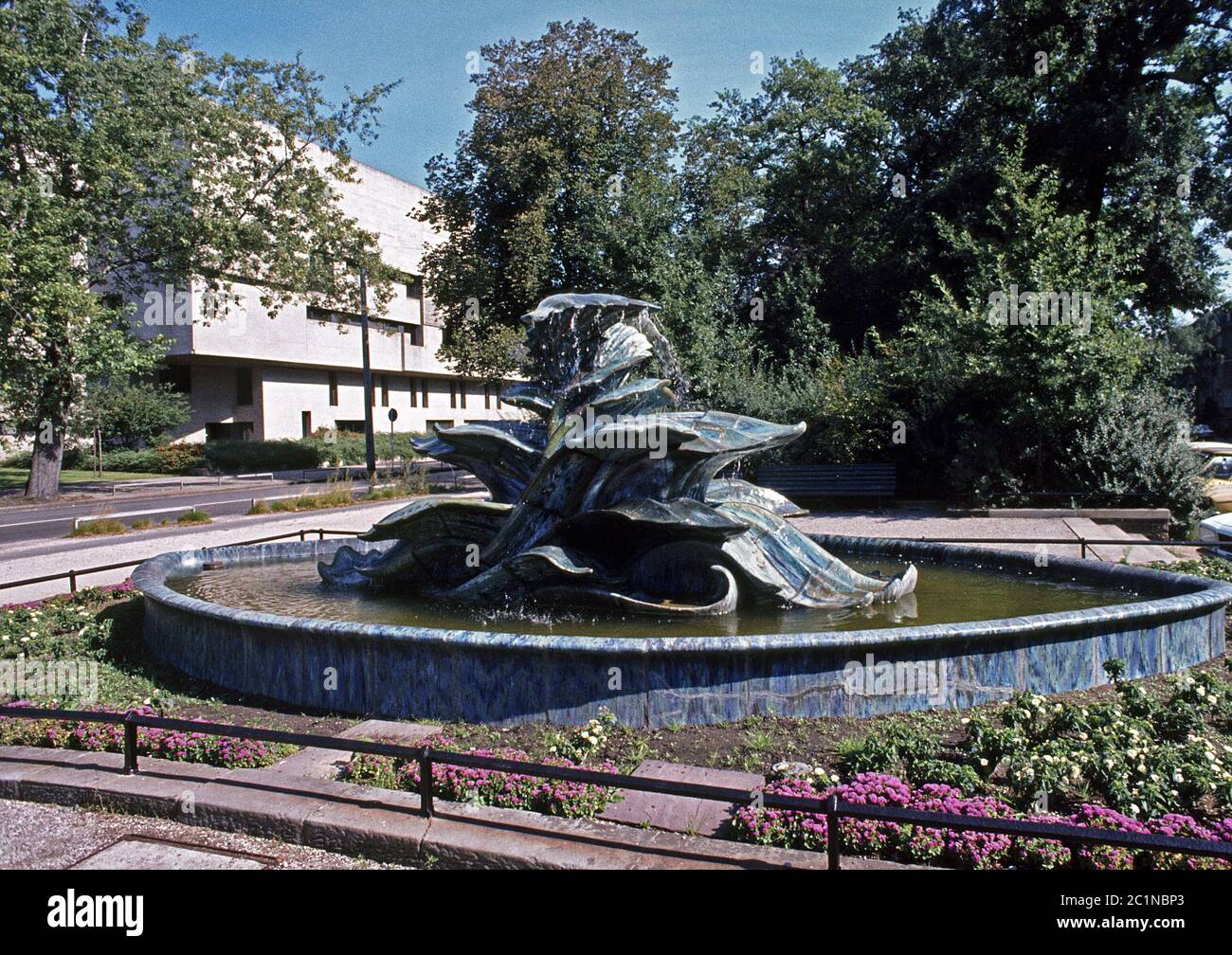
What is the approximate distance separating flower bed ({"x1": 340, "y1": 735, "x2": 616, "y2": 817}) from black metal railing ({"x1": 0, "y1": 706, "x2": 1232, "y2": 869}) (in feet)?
1.00

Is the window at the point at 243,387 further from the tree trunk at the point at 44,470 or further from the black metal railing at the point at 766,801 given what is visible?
the black metal railing at the point at 766,801

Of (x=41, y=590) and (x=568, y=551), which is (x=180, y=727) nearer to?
(x=568, y=551)

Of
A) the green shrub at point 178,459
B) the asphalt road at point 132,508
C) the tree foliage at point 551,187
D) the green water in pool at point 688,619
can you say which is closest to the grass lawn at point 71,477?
the green shrub at point 178,459

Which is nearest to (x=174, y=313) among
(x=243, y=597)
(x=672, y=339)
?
(x=672, y=339)

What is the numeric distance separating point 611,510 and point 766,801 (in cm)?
455

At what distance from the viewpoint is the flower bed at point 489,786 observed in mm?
4484

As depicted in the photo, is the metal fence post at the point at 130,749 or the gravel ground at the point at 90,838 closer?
the gravel ground at the point at 90,838

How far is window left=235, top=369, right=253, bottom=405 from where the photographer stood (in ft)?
156

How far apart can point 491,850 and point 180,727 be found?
5.97 ft

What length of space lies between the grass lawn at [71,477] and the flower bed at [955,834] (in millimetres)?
35270

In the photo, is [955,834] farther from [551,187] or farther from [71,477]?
[71,477]

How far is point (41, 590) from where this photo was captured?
37.6 ft

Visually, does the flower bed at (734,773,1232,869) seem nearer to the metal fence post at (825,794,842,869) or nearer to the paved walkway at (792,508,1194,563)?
the metal fence post at (825,794,842,869)

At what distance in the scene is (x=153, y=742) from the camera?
17.8 ft
